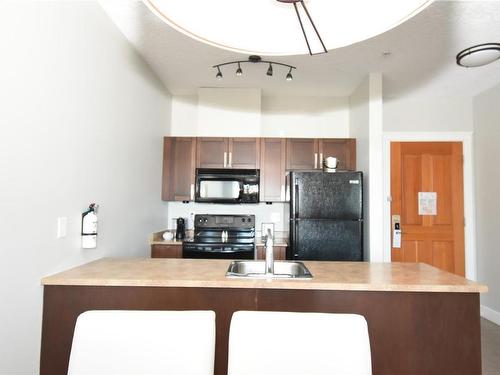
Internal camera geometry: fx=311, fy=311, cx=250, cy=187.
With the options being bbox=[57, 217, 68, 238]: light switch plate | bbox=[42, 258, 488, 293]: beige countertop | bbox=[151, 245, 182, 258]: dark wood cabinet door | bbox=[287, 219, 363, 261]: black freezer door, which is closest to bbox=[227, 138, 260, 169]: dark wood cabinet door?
bbox=[287, 219, 363, 261]: black freezer door

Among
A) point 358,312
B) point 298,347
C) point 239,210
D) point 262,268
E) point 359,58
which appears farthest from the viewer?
point 239,210

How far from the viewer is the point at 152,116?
3.11 meters

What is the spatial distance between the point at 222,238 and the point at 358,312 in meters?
1.96

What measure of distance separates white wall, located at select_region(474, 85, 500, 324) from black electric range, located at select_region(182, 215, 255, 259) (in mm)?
2534

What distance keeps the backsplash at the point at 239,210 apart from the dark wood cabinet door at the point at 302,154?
0.54 meters

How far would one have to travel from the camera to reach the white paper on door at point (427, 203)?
362 cm

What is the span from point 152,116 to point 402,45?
7.56 ft

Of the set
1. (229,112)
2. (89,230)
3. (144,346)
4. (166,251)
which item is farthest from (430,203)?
(144,346)

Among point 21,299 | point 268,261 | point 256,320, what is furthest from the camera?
point 268,261

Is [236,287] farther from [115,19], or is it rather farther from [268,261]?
[115,19]

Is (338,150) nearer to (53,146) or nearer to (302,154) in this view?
(302,154)

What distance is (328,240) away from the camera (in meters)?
2.84

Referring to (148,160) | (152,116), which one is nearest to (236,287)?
(148,160)

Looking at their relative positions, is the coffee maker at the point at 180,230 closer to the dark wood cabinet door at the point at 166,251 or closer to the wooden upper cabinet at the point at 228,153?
the dark wood cabinet door at the point at 166,251
